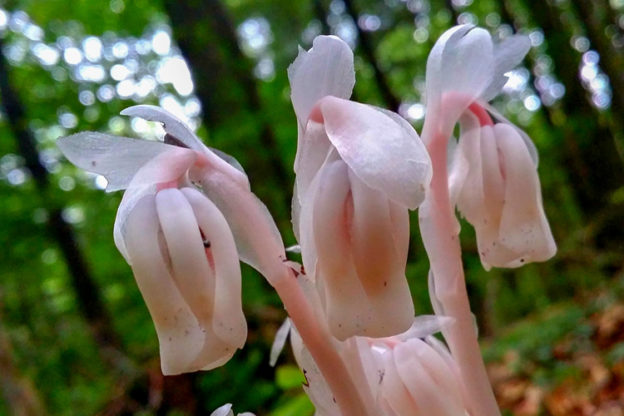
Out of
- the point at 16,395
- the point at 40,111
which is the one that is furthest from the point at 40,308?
the point at 16,395

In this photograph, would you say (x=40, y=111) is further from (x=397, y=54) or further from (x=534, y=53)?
(x=534, y=53)

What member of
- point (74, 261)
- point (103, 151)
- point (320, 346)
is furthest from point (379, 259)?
point (74, 261)

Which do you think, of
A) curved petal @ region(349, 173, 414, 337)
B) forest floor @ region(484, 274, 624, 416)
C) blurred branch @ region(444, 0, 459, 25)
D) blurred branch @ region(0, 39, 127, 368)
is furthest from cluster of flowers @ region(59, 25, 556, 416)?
blurred branch @ region(444, 0, 459, 25)

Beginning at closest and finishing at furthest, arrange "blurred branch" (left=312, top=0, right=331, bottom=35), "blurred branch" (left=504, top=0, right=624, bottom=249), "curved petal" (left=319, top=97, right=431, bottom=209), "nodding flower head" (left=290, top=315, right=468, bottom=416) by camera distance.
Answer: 1. "curved petal" (left=319, top=97, right=431, bottom=209)
2. "nodding flower head" (left=290, top=315, right=468, bottom=416)
3. "blurred branch" (left=504, top=0, right=624, bottom=249)
4. "blurred branch" (left=312, top=0, right=331, bottom=35)

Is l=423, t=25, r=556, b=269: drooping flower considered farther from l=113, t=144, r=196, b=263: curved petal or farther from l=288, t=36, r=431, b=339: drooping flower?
l=113, t=144, r=196, b=263: curved petal

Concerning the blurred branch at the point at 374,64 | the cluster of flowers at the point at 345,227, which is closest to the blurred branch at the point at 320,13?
the blurred branch at the point at 374,64

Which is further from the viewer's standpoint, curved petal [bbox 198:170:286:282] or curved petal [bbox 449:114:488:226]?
curved petal [bbox 449:114:488:226]

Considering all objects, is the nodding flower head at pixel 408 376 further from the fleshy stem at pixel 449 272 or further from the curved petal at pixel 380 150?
the curved petal at pixel 380 150
